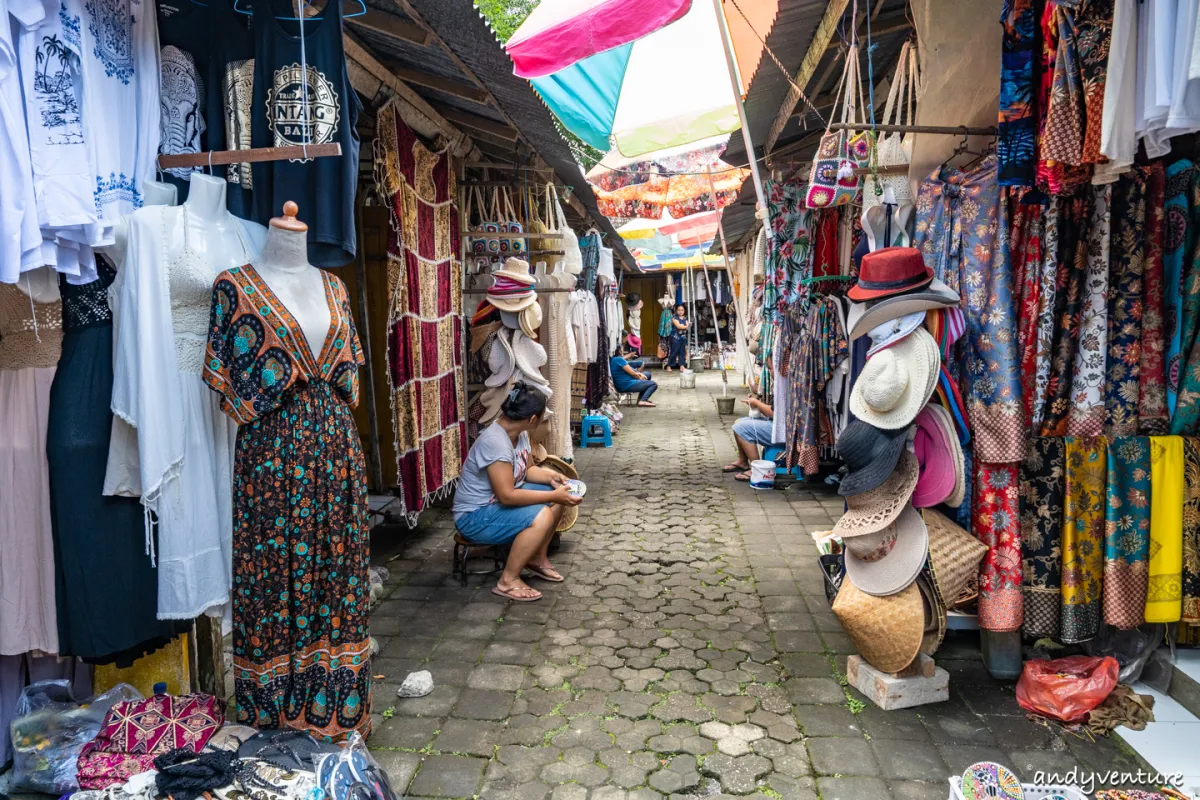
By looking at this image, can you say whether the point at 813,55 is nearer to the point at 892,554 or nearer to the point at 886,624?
the point at 892,554

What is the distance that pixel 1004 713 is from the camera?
2914 mm

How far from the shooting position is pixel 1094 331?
9.65 ft

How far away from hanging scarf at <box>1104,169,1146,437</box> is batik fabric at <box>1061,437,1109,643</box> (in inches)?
6.1

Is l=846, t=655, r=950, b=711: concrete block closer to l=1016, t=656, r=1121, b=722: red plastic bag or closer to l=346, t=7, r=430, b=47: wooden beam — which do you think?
l=1016, t=656, r=1121, b=722: red plastic bag

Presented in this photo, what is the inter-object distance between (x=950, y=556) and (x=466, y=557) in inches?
108

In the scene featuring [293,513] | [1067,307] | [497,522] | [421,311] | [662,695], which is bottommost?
[662,695]

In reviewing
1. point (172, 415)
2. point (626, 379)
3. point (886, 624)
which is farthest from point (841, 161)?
point (626, 379)

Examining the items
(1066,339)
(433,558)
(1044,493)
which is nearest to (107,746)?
(433,558)

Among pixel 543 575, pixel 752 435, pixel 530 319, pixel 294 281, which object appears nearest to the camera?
pixel 294 281

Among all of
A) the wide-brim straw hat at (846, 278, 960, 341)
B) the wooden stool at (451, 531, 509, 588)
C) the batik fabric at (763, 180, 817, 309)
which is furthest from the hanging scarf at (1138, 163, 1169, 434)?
the wooden stool at (451, 531, 509, 588)

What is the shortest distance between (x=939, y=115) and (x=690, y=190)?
5.41 meters

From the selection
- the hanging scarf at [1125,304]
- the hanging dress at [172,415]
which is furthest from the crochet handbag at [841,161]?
the hanging dress at [172,415]

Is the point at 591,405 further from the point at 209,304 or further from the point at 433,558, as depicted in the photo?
the point at 209,304

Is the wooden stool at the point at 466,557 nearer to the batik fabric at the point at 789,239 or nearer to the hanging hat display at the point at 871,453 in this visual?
the hanging hat display at the point at 871,453
